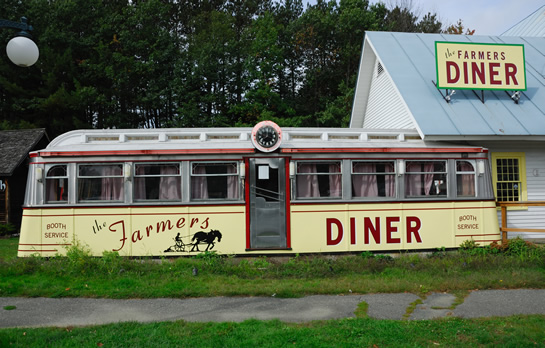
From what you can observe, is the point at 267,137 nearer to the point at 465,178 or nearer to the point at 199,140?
the point at 199,140

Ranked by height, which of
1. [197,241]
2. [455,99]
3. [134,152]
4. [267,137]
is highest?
[455,99]

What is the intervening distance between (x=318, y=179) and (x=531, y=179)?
7.91m

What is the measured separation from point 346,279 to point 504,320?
3.18 m

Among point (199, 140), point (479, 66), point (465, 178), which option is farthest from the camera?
point (479, 66)

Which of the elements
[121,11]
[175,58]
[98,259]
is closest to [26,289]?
[98,259]

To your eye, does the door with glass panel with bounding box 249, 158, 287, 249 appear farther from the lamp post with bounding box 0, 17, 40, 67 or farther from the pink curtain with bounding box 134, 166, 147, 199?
the lamp post with bounding box 0, 17, 40, 67

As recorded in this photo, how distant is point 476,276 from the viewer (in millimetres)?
8883

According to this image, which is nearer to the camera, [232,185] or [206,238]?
[206,238]

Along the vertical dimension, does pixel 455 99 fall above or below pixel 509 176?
above

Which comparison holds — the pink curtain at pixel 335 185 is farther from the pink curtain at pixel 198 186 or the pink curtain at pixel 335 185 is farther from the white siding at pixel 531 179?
the white siding at pixel 531 179

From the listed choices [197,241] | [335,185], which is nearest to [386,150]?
[335,185]

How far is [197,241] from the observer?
10305 millimetres

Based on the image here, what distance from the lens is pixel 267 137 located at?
1045 cm

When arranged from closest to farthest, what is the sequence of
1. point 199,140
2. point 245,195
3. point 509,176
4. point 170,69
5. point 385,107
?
point 245,195, point 199,140, point 509,176, point 385,107, point 170,69
